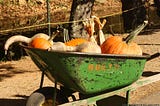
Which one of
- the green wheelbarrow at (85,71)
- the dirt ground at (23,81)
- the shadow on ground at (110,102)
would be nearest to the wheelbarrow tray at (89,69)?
the green wheelbarrow at (85,71)

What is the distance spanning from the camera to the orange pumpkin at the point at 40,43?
4.48 m

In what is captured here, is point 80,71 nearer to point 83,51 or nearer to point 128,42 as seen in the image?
point 83,51

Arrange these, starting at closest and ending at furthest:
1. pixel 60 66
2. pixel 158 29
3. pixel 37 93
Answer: pixel 60 66 < pixel 37 93 < pixel 158 29

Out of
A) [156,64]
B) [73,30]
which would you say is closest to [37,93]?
[156,64]

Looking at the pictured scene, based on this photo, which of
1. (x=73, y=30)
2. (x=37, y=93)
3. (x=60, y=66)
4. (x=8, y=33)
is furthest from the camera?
(x=8, y=33)

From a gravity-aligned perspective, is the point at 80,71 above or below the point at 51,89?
above

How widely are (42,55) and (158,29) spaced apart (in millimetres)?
9670

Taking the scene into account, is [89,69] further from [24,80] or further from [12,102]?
[24,80]

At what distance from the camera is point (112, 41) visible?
471 centimetres

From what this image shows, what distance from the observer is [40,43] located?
4500 mm

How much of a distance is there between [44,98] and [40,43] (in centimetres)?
66

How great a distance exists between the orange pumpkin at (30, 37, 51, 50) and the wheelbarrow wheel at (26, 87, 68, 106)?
0.57 metres

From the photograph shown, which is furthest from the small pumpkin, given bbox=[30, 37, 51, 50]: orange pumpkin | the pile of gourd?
bbox=[30, 37, 51, 50]: orange pumpkin

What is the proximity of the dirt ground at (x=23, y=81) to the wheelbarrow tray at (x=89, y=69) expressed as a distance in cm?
148
